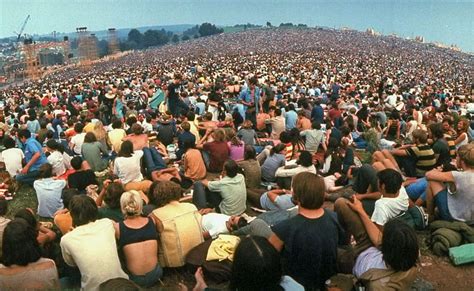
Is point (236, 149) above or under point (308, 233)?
under

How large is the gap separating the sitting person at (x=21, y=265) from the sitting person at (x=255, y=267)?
68.5 inches

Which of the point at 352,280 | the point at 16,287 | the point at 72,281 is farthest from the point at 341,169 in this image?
the point at 16,287

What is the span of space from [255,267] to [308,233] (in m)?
0.96

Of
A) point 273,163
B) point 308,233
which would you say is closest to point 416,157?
point 273,163

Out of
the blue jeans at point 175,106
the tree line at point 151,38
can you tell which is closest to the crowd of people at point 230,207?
the blue jeans at point 175,106

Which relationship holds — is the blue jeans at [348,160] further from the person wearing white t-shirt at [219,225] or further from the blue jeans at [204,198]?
the person wearing white t-shirt at [219,225]

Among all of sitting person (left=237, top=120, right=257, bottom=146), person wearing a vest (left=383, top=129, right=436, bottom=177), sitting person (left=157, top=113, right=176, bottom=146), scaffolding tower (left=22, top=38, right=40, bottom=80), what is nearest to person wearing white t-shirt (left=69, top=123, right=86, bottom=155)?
sitting person (left=157, top=113, right=176, bottom=146)

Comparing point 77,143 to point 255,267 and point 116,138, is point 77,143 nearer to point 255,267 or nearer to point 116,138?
point 116,138

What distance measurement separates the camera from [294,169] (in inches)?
243

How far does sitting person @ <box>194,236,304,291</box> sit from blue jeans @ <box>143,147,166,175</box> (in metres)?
4.61

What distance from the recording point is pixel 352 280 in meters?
3.91

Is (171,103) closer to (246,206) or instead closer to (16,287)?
(246,206)

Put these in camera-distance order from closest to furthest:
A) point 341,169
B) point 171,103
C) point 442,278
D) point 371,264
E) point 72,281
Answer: point 371,264
point 72,281
point 442,278
point 341,169
point 171,103

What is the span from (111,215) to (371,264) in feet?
8.98
